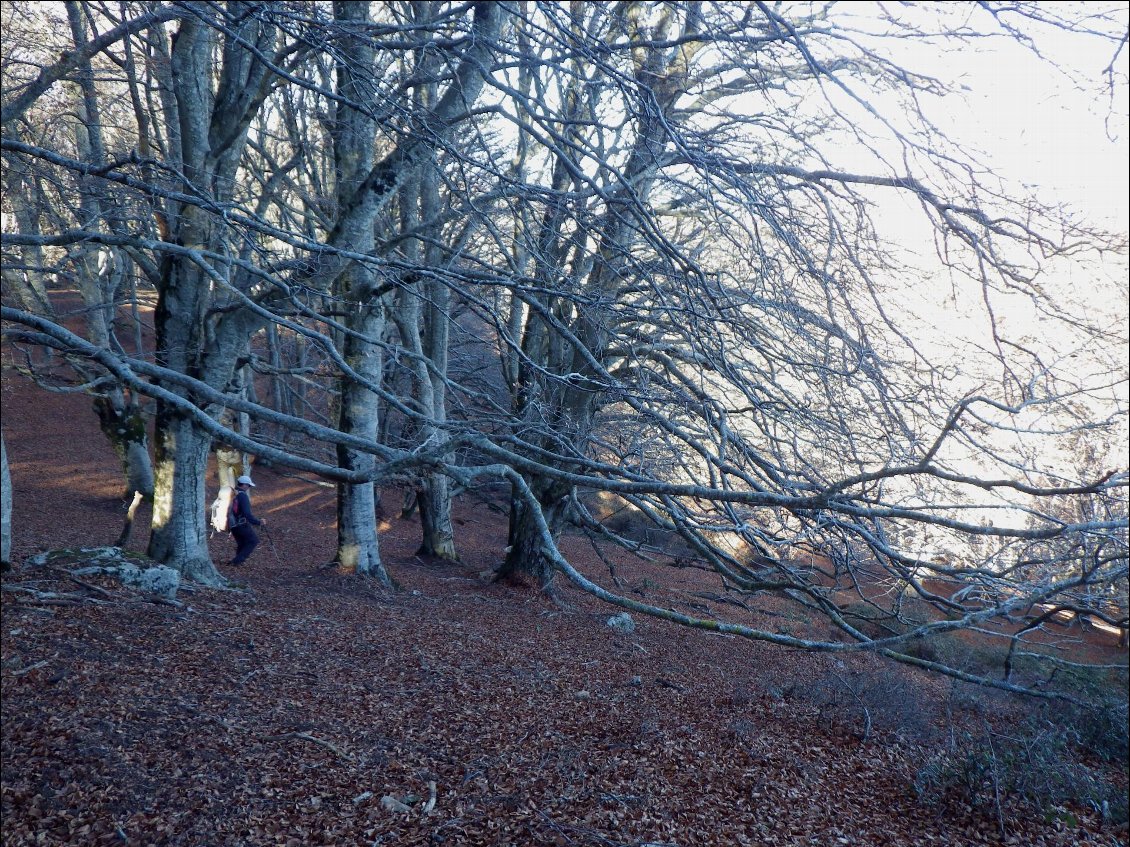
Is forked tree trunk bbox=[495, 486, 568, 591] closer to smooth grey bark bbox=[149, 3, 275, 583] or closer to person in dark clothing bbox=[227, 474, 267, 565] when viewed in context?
person in dark clothing bbox=[227, 474, 267, 565]

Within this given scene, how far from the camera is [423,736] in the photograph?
221 inches

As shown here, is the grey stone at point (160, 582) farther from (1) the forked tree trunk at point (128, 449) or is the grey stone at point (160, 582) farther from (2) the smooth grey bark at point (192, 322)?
(1) the forked tree trunk at point (128, 449)

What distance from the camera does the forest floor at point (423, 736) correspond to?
4340mm

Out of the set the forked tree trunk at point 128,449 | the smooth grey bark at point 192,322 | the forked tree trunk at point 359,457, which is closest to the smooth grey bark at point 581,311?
the forked tree trunk at point 359,457

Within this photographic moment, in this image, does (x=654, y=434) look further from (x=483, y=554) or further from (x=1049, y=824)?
(x=483, y=554)

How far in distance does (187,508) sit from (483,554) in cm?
864

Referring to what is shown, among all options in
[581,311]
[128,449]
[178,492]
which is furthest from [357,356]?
[128,449]

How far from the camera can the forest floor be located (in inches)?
171

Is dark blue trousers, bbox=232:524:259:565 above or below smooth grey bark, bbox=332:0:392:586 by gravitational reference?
below

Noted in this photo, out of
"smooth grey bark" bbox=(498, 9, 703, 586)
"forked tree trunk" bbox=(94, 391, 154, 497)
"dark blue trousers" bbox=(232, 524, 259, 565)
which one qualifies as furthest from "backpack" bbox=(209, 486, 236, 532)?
"smooth grey bark" bbox=(498, 9, 703, 586)

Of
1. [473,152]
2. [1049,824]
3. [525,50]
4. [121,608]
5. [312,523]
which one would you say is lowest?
[312,523]

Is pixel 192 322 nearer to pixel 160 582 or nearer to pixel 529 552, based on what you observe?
pixel 160 582

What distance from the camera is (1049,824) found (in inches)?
227

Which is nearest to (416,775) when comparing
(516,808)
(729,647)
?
(516,808)
